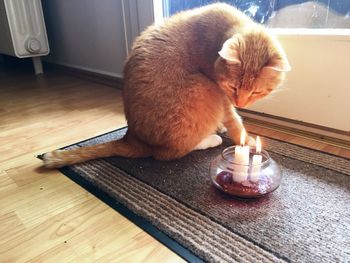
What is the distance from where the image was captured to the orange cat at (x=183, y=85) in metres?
0.95

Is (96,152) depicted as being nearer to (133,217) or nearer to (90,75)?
(133,217)

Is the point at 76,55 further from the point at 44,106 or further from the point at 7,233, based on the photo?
the point at 7,233

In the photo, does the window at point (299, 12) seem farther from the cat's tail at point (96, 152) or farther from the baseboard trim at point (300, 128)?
the cat's tail at point (96, 152)

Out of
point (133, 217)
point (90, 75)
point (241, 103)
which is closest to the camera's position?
point (133, 217)

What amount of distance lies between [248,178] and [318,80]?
22.7 inches

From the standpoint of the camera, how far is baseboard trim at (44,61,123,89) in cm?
215

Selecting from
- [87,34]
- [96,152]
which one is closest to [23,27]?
[87,34]

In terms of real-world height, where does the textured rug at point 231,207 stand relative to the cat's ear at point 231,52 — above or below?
below

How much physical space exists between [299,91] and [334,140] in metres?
0.24

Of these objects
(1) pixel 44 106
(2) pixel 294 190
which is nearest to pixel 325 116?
(2) pixel 294 190

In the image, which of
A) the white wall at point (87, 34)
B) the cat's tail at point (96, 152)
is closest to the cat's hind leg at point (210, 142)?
the cat's tail at point (96, 152)

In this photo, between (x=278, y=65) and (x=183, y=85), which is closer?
(x=278, y=65)

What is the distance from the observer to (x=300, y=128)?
1288 millimetres

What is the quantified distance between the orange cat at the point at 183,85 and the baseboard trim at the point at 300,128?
1.11 ft
